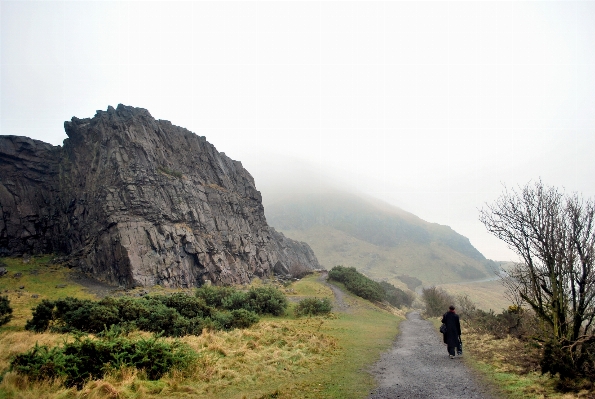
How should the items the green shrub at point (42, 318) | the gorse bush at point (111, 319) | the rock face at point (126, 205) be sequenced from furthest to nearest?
the rock face at point (126, 205) < the green shrub at point (42, 318) < the gorse bush at point (111, 319)

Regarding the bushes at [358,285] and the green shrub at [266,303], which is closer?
the green shrub at [266,303]

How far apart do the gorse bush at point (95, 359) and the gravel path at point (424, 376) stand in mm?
8124

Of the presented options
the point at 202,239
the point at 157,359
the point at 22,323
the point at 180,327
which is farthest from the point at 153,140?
the point at 157,359

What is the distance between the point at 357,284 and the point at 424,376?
44.3 m

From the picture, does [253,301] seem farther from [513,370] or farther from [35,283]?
[35,283]

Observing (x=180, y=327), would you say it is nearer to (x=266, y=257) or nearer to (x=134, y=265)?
(x=134, y=265)

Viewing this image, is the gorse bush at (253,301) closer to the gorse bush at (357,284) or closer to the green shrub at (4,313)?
the green shrub at (4,313)

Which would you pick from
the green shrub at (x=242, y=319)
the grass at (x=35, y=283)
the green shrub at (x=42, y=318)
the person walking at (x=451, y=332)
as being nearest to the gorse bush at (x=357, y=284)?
the green shrub at (x=242, y=319)

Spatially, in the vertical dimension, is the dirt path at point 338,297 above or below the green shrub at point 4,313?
below

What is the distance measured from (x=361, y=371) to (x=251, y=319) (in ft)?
44.8

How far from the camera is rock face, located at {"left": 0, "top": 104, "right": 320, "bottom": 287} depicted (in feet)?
169

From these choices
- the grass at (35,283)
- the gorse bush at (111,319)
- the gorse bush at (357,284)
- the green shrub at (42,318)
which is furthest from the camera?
the gorse bush at (357,284)

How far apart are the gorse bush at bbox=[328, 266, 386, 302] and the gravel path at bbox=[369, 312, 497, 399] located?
3509cm

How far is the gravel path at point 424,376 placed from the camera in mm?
10969
